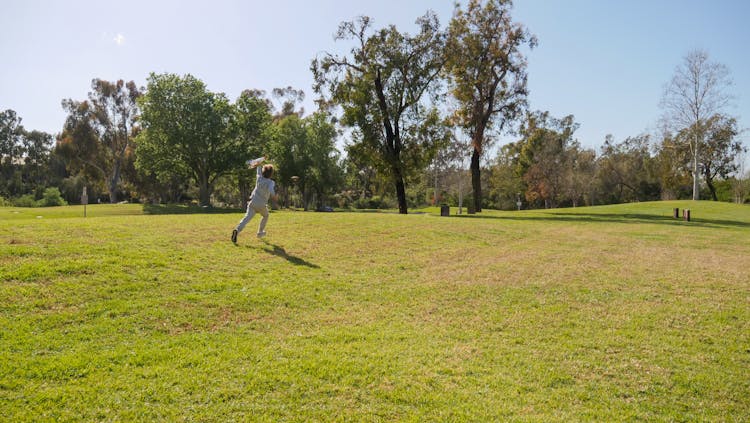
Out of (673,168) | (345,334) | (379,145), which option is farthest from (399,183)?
(673,168)

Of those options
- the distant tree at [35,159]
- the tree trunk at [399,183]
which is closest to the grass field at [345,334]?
the tree trunk at [399,183]

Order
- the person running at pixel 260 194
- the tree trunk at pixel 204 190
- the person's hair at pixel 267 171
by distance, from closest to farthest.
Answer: the person running at pixel 260 194, the person's hair at pixel 267 171, the tree trunk at pixel 204 190

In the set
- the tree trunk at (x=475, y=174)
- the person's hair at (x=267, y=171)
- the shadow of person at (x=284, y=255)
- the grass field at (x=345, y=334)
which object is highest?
the tree trunk at (x=475, y=174)

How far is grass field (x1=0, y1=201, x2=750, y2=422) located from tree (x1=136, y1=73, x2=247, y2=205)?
32.7 metres

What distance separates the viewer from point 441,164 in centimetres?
8238

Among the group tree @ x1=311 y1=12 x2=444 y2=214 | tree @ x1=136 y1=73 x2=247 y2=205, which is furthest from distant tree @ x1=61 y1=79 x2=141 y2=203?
tree @ x1=311 y1=12 x2=444 y2=214

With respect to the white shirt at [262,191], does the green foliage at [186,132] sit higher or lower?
higher

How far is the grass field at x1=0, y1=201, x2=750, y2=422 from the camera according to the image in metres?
4.39

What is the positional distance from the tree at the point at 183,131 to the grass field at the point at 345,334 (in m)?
32.7

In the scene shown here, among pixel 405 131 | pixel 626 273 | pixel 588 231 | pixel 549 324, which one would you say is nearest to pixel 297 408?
pixel 549 324

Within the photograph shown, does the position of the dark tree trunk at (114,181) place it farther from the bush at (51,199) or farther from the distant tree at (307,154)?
the distant tree at (307,154)

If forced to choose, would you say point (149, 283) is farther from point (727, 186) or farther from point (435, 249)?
point (727, 186)

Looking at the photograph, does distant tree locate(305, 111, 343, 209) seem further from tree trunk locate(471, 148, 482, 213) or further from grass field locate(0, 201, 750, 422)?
grass field locate(0, 201, 750, 422)

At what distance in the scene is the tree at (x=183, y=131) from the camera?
4178cm
